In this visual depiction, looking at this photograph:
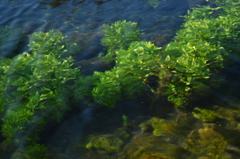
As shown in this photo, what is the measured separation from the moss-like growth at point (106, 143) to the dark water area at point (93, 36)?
11 cm

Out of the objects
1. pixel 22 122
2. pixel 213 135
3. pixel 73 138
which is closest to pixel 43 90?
pixel 22 122

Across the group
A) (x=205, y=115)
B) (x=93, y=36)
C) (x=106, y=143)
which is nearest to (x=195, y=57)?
(x=205, y=115)

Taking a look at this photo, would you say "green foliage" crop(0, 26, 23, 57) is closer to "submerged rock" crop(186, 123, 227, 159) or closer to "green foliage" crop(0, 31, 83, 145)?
"green foliage" crop(0, 31, 83, 145)

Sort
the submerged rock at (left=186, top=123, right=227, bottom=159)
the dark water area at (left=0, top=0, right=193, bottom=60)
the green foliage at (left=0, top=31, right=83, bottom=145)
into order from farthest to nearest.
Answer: the dark water area at (left=0, top=0, right=193, bottom=60)
the green foliage at (left=0, top=31, right=83, bottom=145)
the submerged rock at (left=186, top=123, right=227, bottom=159)

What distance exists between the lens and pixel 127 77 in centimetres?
480

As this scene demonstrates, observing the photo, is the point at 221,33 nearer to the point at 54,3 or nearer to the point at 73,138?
the point at 73,138

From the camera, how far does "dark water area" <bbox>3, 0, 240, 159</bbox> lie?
4215 mm

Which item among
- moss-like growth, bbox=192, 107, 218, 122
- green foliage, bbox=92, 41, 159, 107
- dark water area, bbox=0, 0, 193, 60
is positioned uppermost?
dark water area, bbox=0, 0, 193, 60

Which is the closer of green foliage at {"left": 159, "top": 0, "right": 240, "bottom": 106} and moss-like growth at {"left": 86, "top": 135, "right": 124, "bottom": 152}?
moss-like growth at {"left": 86, "top": 135, "right": 124, "bottom": 152}

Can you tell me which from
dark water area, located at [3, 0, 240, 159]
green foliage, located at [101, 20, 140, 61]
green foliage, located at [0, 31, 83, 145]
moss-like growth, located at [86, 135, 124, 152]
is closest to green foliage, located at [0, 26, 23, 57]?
dark water area, located at [3, 0, 240, 159]

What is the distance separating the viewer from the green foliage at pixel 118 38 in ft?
20.2

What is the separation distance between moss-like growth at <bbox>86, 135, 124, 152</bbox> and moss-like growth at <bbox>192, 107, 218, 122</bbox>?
149 cm

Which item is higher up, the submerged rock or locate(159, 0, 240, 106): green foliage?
locate(159, 0, 240, 106): green foliage

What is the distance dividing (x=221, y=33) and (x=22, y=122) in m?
4.60
